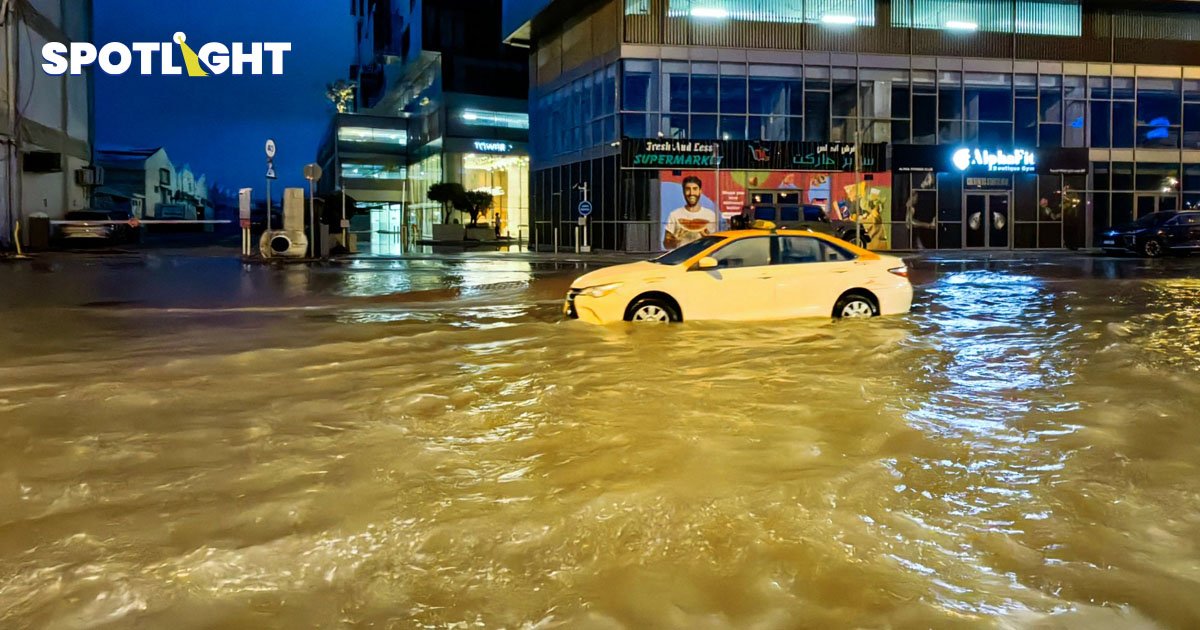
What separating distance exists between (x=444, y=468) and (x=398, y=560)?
5.04ft

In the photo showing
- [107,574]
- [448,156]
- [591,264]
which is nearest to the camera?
[107,574]

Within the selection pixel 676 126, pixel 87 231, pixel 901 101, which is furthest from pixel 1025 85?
pixel 87 231

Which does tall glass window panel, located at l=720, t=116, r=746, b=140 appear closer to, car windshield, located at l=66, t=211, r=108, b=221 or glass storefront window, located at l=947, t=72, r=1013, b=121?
glass storefront window, located at l=947, t=72, r=1013, b=121

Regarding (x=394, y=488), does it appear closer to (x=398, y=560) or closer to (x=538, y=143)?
(x=398, y=560)

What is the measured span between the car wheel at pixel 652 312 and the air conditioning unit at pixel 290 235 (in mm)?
19554

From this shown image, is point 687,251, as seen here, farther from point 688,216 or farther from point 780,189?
point 780,189

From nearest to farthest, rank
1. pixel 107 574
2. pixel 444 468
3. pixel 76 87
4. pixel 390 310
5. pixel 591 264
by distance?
pixel 107 574 → pixel 444 468 → pixel 390 310 → pixel 591 264 → pixel 76 87

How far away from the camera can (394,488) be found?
5680 mm

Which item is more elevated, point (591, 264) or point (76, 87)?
point (76, 87)

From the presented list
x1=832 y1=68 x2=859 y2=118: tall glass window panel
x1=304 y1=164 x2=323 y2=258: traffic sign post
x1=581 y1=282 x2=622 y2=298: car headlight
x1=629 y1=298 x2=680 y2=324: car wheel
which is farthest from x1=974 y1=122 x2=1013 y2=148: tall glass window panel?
x1=581 y1=282 x2=622 y2=298: car headlight

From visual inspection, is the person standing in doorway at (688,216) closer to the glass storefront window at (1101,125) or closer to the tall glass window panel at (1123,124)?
the glass storefront window at (1101,125)

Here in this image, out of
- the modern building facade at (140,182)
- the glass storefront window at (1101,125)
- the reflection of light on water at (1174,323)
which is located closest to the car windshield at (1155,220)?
the glass storefront window at (1101,125)

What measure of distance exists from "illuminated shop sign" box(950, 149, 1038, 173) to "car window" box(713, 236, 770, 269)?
30302 mm

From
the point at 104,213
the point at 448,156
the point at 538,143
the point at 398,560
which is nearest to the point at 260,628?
the point at 398,560
